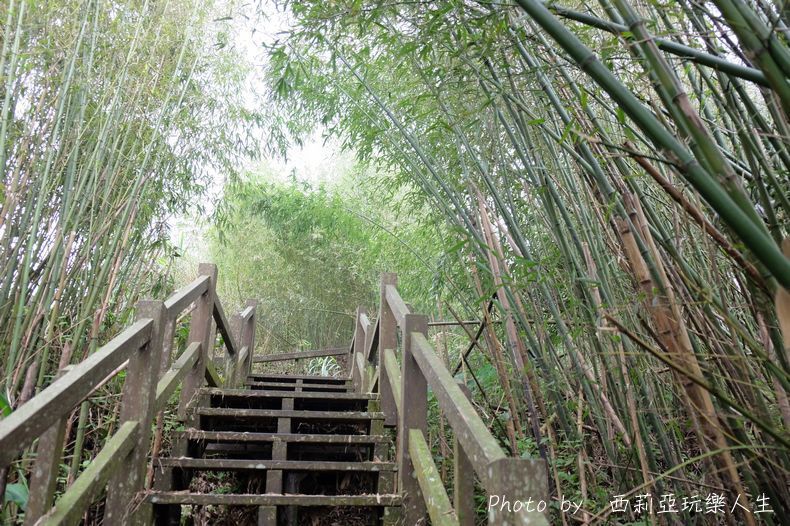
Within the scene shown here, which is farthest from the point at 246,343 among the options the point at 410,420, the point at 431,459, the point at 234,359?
the point at 431,459

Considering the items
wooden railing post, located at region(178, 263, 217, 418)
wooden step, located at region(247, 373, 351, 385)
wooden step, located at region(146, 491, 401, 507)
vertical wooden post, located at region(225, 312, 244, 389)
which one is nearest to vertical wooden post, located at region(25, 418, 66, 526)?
wooden step, located at region(146, 491, 401, 507)

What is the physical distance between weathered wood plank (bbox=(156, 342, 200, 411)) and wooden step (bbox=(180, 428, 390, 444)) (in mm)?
294

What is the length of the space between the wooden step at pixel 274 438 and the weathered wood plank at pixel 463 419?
3.11ft

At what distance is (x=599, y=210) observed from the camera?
55.0 inches

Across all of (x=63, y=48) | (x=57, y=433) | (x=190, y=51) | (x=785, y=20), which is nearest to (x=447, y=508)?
(x=57, y=433)

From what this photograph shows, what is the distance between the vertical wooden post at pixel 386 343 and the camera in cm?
299

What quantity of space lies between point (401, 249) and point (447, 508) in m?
3.89

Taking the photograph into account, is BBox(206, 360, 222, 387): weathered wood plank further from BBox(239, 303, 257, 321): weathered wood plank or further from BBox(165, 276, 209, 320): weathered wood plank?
BBox(239, 303, 257, 321): weathered wood plank

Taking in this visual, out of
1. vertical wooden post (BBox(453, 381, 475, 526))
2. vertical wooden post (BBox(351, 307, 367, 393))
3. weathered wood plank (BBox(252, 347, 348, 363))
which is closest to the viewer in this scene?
vertical wooden post (BBox(453, 381, 475, 526))

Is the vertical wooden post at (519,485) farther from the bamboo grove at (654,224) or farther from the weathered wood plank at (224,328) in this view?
the weathered wood plank at (224,328)

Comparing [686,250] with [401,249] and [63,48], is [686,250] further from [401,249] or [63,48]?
[401,249]

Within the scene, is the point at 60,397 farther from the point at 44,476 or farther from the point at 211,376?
the point at 211,376

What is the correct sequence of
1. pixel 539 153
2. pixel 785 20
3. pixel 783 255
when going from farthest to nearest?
pixel 539 153
pixel 785 20
pixel 783 255

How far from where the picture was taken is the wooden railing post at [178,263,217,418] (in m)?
2.93
